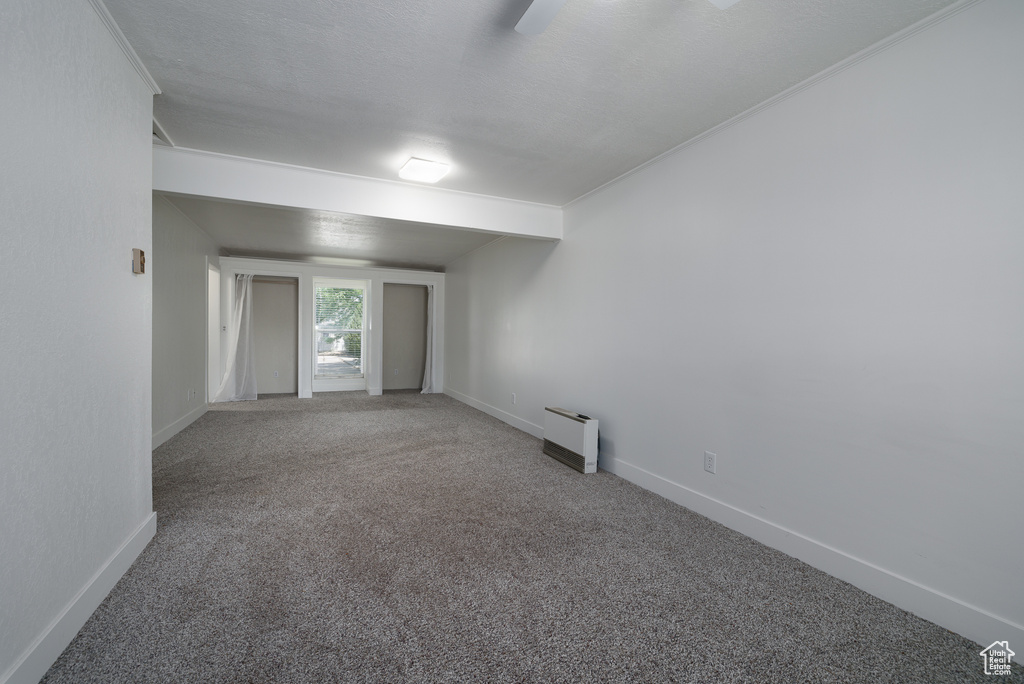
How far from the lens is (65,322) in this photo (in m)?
1.51

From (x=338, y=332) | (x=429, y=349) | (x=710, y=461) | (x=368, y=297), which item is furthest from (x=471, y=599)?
(x=338, y=332)

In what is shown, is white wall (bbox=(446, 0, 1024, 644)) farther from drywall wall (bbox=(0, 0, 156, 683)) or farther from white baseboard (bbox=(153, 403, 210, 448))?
white baseboard (bbox=(153, 403, 210, 448))

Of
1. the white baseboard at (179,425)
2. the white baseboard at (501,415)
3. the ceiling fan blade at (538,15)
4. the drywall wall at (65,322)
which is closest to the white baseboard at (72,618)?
the drywall wall at (65,322)

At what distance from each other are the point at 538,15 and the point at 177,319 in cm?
465

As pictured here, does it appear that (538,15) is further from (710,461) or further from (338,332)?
(338,332)

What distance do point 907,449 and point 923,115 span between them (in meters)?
1.36

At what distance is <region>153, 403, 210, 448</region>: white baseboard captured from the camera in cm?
407

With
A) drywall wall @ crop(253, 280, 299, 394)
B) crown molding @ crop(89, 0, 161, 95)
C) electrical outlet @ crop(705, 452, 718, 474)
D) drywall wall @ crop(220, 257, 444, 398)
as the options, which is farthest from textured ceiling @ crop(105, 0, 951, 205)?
drywall wall @ crop(253, 280, 299, 394)

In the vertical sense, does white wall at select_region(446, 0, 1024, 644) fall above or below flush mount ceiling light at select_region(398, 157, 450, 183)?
below

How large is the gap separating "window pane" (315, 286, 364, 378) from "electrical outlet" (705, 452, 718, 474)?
6.79 metres

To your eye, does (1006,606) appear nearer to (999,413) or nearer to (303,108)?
(999,413)

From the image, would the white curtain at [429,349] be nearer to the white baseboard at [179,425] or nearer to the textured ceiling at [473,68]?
the white baseboard at [179,425]

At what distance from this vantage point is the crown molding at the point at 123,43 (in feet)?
5.58

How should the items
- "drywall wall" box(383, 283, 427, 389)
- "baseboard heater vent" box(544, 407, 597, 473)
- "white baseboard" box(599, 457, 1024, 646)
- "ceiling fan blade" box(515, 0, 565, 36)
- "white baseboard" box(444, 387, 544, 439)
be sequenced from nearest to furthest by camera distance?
1. "ceiling fan blade" box(515, 0, 565, 36)
2. "white baseboard" box(599, 457, 1024, 646)
3. "baseboard heater vent" box(544, 407, 597, 473)
4. "white baseboard" box(444, 387, 544, 439)
5. "drywall wall" box(383, 283, 427, 389)
